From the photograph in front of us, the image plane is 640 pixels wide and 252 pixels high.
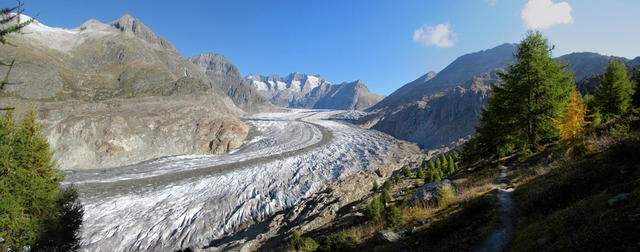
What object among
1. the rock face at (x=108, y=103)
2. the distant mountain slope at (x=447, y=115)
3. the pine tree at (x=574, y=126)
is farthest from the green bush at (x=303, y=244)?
the distant mountain slope at (x=447, y=115)

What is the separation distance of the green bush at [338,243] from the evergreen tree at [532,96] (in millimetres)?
14126

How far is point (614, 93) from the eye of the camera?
21.7m

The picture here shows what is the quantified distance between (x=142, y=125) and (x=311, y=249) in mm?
60326

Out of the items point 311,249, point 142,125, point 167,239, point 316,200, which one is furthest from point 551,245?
point 142,125

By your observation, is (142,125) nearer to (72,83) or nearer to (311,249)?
(72,83)

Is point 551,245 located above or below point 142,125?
below

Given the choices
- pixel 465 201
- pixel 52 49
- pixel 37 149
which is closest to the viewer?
pixel 465 201

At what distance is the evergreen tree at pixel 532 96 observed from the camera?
573 inches

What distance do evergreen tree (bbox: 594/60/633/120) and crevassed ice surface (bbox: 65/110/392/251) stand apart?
111 feet

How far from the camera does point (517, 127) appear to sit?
52.6 feet

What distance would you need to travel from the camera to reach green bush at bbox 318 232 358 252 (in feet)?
30.5

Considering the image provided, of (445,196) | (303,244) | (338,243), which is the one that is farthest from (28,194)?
(445,196)

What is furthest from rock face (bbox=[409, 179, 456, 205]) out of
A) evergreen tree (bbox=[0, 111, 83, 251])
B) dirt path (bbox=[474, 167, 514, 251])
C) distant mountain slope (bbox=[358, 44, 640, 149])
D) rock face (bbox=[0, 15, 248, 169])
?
distant mountain slope (bbox=[358, 44, 640, 149])

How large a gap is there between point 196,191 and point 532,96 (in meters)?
39.6
